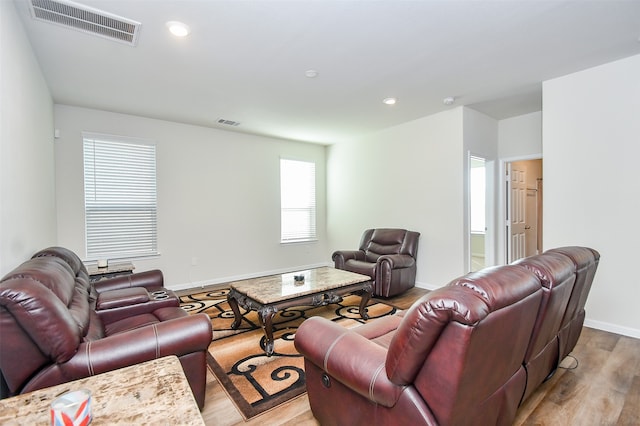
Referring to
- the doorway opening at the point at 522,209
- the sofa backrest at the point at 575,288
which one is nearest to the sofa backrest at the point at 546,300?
the sofa backrest at the point at 575,288

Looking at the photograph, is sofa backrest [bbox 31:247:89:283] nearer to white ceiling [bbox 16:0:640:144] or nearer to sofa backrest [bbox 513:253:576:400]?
white ceiling [bbox 16:0:640:144]

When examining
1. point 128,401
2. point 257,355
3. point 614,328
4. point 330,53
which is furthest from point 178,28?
point 614,328

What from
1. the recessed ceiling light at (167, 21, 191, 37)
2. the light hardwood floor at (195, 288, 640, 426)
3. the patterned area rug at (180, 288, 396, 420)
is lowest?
the light hardwood floor at (195, 288, 640, 426)

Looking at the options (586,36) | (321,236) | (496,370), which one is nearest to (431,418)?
(496,370)

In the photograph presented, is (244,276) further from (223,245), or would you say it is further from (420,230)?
(420,230)

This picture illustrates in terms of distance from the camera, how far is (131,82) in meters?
3.32

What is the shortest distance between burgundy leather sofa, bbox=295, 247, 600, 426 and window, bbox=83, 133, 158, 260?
3831 mm

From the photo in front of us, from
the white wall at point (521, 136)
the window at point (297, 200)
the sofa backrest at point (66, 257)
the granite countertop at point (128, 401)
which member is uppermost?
the white wall at point (521, 136)

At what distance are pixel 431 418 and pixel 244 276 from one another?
4687 millimetres

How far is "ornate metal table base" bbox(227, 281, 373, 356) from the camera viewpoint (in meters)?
2.63

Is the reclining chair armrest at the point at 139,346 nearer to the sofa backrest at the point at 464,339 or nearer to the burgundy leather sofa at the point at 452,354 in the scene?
the burgundy leather sofa at the point at 452,354

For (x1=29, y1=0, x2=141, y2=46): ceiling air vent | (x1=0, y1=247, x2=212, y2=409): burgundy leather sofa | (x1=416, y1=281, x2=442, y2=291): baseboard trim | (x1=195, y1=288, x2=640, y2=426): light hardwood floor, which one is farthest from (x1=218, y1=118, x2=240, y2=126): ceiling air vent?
(x1=416, y1=281, x2=442, y2=291): baseboard trim

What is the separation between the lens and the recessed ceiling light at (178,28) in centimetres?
229

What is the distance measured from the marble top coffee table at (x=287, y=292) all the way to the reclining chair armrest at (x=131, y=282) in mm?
769
